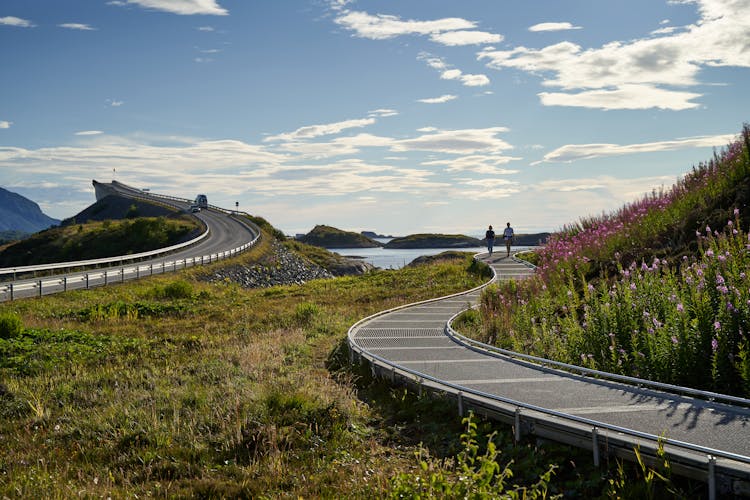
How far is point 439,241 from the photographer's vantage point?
554 ft

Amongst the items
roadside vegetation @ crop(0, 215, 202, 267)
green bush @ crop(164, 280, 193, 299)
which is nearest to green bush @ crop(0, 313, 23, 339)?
green bush @ crop(164, 280, 193, 299)

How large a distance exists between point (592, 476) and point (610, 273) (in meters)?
10.2

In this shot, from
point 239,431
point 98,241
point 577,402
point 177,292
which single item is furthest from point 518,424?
point 98,241

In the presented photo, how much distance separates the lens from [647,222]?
1733 cm

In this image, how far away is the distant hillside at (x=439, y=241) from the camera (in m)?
166

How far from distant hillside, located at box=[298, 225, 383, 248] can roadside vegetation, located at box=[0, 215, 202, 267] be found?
3379 inches

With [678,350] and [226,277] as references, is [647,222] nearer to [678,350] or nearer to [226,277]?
[678,350]

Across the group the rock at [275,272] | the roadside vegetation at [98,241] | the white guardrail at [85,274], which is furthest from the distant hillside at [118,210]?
the white guardrail at [85,274]

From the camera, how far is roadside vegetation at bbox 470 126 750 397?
8.87 m

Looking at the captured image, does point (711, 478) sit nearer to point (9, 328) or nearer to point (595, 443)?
point (595, 443)

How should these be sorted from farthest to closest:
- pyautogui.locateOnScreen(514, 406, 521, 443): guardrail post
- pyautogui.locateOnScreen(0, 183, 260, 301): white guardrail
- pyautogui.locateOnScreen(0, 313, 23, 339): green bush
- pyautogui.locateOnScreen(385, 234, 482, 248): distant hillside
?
pyautogui.locateOnScreen(385, 234, 482, 248): distant hillside < pyautogui.locateOnScreen(0, 183, 260, 301): white guardrail < pyautogui.locateOnScreen(0, 313, 23, 339): green bush < pyautogui.locateOnScreen(514, 406, 521, 443): guardrail post

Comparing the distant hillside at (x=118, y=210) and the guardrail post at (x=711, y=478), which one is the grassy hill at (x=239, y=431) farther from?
the distant hillside at (x=118, y=210)

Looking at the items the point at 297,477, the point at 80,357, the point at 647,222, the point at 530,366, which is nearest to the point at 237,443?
the point at 297,477

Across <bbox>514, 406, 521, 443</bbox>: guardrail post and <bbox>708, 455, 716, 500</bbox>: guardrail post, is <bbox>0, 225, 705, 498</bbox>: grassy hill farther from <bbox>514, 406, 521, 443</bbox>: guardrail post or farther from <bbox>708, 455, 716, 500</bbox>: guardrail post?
<bbox>708, 455, 716, 500</bbox>: guardrail post
